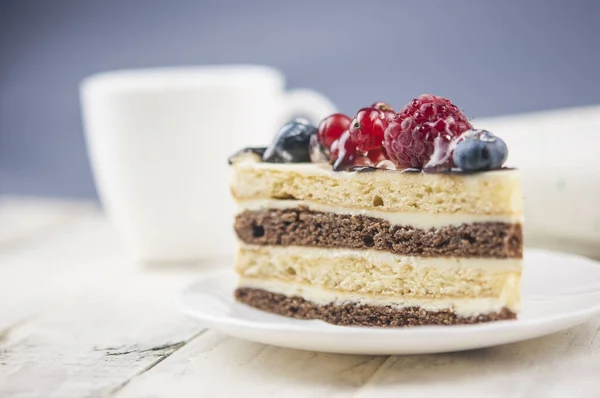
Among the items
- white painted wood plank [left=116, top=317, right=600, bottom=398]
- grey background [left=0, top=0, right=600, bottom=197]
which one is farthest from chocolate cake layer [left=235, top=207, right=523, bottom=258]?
grey background [left=0, top=0, right=600, bottom=197]

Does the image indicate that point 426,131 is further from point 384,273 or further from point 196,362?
point 196,362

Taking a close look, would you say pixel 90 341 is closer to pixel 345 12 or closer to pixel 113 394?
pixel 113 394

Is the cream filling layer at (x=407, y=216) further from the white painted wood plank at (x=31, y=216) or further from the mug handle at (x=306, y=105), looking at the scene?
the white painted wood plank at (x=31, y=216)

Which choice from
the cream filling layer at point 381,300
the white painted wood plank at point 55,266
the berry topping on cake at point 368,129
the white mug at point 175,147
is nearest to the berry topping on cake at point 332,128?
the berry topping on cake at point 368,129

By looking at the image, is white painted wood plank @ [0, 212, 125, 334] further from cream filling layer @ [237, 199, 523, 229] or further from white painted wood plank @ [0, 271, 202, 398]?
cream filling layer @ [237, 199, 523, 229]

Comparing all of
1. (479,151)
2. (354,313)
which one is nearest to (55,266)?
(354,313)
